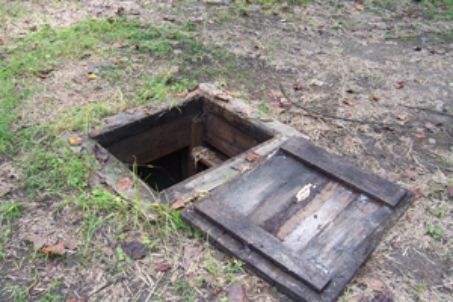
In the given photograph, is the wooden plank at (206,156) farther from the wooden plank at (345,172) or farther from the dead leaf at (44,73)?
the dead leaf at (44,73)

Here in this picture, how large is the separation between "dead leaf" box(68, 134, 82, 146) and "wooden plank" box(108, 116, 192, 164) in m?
0.23

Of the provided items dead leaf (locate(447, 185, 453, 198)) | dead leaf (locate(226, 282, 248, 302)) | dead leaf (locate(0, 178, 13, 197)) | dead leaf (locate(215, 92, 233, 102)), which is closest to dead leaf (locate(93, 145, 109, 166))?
dead leaf (locate(0, 178, 13, 197))

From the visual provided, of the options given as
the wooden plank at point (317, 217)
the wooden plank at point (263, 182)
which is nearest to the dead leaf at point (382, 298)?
the wooden plank at point (317, 217)

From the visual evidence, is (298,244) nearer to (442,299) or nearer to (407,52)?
(442,299)

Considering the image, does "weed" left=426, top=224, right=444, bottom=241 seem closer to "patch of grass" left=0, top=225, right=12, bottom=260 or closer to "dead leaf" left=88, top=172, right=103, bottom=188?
"dead leaf" left=88, top=172, right=103, bottom=188

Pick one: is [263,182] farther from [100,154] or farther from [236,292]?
[100,154]

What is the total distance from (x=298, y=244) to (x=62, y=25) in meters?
3.55

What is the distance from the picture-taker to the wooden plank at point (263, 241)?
2268 mm

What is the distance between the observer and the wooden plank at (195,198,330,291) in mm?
2268

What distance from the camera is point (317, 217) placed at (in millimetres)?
Answer: 2684

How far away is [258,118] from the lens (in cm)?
353

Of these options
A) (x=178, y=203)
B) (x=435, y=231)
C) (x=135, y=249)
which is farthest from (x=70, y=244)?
(x=435, y=231)

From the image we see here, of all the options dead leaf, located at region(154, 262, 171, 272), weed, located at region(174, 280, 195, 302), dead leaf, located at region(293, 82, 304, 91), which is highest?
dead leaf, located at region(293, 82, 304, 91)

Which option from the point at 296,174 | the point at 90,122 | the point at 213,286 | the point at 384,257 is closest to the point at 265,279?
the point at 213,286
